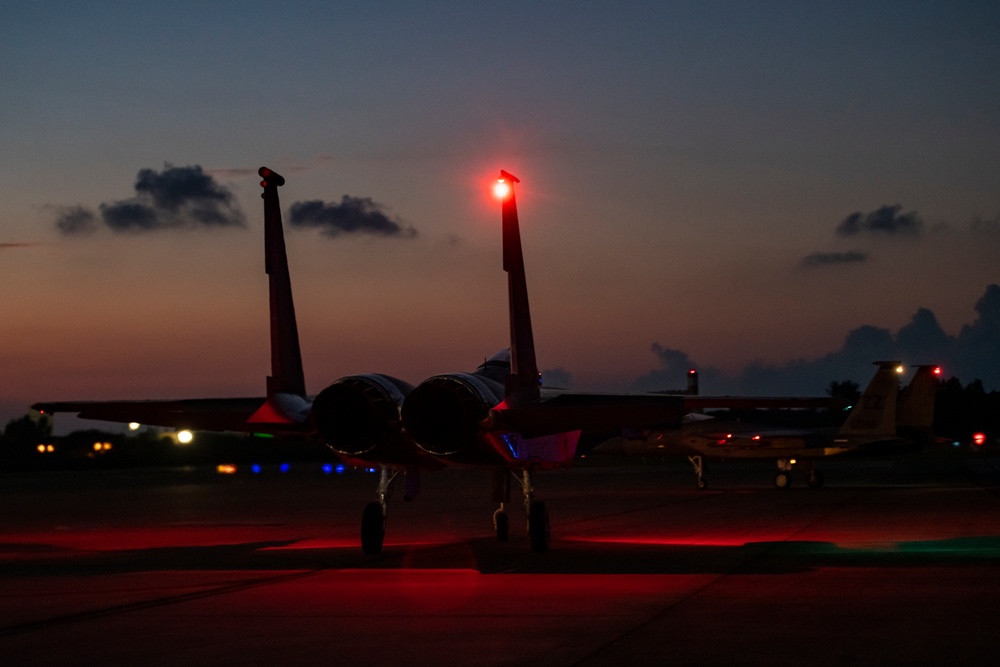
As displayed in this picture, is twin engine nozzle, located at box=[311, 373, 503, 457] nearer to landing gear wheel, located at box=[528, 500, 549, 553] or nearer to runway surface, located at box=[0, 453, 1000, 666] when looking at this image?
runway surface, located at box=[0, 453, 1000, 666]

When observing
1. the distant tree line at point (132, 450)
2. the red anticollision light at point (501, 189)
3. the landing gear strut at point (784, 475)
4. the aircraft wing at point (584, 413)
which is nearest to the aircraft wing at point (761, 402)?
the aircraft wing at point (584, 413)

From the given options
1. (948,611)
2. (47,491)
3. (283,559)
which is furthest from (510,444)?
(47,491)

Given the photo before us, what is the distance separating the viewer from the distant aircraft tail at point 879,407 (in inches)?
1599

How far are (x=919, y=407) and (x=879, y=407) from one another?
1.74 meters

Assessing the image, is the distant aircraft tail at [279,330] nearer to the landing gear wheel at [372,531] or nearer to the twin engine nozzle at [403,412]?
the twin engine nozzle at [403,412]

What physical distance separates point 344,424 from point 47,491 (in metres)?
30.7

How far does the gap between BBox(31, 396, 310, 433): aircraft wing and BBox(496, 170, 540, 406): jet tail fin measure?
307 centimetres

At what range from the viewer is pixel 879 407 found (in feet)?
134

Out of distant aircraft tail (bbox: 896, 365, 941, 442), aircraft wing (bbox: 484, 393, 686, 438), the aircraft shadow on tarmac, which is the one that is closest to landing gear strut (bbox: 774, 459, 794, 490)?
distant aircraft tail (bbox: 896, 365, 941, 442)

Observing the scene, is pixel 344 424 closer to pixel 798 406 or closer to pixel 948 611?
pixel 798 406

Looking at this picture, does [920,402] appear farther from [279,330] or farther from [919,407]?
[279,330]

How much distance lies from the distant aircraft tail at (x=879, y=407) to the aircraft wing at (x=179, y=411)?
89.5ft

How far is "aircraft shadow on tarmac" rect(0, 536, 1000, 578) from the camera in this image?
49.5 feet

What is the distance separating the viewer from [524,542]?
19.7m
